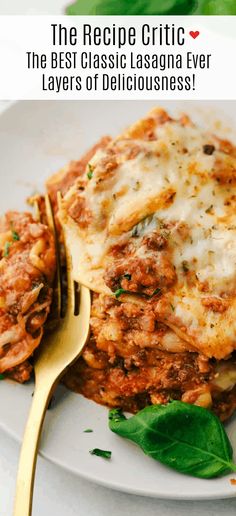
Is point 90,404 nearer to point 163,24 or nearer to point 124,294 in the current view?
point 124,294

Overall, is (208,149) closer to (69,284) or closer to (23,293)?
(69,284)

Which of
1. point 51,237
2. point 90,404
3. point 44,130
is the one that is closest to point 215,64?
point 44,130

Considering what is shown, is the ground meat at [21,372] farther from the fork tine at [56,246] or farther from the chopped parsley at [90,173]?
the chopped parsley at [90,173]

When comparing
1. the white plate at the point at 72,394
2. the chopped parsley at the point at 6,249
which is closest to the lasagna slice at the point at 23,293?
the chopped parsley at the point at 6,249

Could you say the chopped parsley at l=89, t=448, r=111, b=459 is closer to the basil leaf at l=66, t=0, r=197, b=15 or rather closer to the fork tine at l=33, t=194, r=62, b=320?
the fork tine at l=33, t=194, r=62, b=320

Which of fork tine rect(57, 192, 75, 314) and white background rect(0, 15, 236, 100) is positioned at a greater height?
white background rect(0, 15, 236, 100)

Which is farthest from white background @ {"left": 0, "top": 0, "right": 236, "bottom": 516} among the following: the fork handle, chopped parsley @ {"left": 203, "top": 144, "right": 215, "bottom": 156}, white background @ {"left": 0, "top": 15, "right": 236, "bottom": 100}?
white background @ {"left": 0, "top": 15, "right": 236, "bottom": 100}
